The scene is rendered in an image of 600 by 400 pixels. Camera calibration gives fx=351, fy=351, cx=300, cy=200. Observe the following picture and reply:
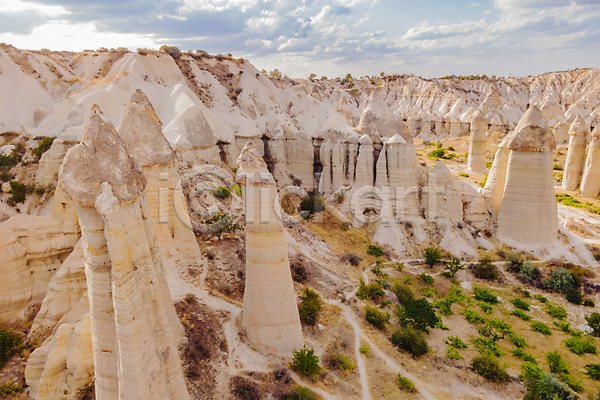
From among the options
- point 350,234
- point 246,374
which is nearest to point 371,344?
point 246,374

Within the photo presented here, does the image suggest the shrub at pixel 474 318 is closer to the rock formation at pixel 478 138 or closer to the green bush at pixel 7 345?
the green bush at pixel 7 345

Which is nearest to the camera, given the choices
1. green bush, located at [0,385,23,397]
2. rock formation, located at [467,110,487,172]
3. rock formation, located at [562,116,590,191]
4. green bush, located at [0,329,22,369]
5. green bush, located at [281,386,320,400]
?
green bush, located at [0,385,23,397]

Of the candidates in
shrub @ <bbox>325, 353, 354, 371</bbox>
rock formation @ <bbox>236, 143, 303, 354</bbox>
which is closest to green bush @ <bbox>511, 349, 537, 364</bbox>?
shrub @ <bbox>325, 353, 354, 371</bbox>

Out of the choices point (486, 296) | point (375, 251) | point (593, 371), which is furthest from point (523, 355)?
point (375, 251)

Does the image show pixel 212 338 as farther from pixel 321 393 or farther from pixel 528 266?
pixel 528 266

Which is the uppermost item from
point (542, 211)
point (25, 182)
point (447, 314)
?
point (25, 182)

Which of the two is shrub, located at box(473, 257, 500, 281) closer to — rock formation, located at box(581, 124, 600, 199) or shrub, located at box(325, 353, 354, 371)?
shrub, located at box(325, 353, 354, 371)

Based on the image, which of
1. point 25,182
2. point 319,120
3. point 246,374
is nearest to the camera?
point 246,374

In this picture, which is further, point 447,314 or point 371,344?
point 447,314
